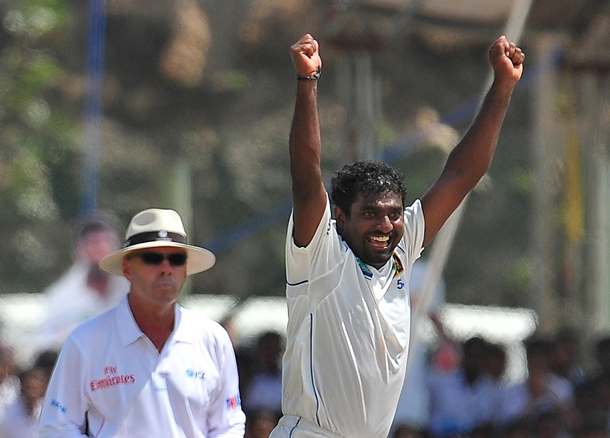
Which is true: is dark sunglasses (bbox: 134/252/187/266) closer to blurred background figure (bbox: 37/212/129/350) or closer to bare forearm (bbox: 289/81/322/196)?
bare forearm (bbox: 289/81/322/196)

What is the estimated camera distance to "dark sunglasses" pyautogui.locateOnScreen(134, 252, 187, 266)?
438 centimetres

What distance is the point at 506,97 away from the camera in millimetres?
4367

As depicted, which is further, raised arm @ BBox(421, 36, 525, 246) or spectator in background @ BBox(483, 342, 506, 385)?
spectator in background @ BBox(483, 342, 506, 385)

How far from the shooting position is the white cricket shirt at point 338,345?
3.81m

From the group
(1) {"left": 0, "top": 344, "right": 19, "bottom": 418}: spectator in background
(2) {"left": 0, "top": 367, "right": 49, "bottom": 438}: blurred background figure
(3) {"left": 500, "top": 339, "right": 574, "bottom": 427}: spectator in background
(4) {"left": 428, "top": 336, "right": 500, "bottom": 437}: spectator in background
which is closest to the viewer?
(2) {"left": 0, "top": 367, "right": 49, "bottom": 438}: blurred background figure

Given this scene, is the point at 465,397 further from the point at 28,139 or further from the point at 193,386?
the point at 28,139

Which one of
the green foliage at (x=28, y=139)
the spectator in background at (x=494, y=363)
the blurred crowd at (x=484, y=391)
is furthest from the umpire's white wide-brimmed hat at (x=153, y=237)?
the green foliage at (x=28, y=139)

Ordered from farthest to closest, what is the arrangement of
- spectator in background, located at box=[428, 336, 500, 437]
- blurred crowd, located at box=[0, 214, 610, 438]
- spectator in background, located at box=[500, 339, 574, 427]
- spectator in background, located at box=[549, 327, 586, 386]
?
spectator in background, located at box=[549, 327, 586, 386] < spectator in background, located at box=[428, 336, 500, 437] < spectator in background, located at box=[500, 339, 574, 427] < blurred crowd, located at box=[0, 214, 610, 438]

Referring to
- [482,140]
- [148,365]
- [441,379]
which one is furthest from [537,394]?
[148,365]

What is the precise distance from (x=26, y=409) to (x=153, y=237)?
3069 millimetres

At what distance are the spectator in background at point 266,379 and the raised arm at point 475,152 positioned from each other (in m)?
3.71

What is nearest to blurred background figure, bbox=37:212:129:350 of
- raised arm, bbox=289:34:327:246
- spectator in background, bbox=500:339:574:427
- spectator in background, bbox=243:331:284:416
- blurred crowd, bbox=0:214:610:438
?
blurred crowd, bbox=0:214:610:438

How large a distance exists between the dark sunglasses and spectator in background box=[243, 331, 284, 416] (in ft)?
11.2

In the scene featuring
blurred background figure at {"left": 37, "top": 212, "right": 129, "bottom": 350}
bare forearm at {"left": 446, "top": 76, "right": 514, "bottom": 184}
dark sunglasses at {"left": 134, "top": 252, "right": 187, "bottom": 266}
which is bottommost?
blurred background figure at {"left": 37, "top": 212, "right": 129, "bottom": 350}
